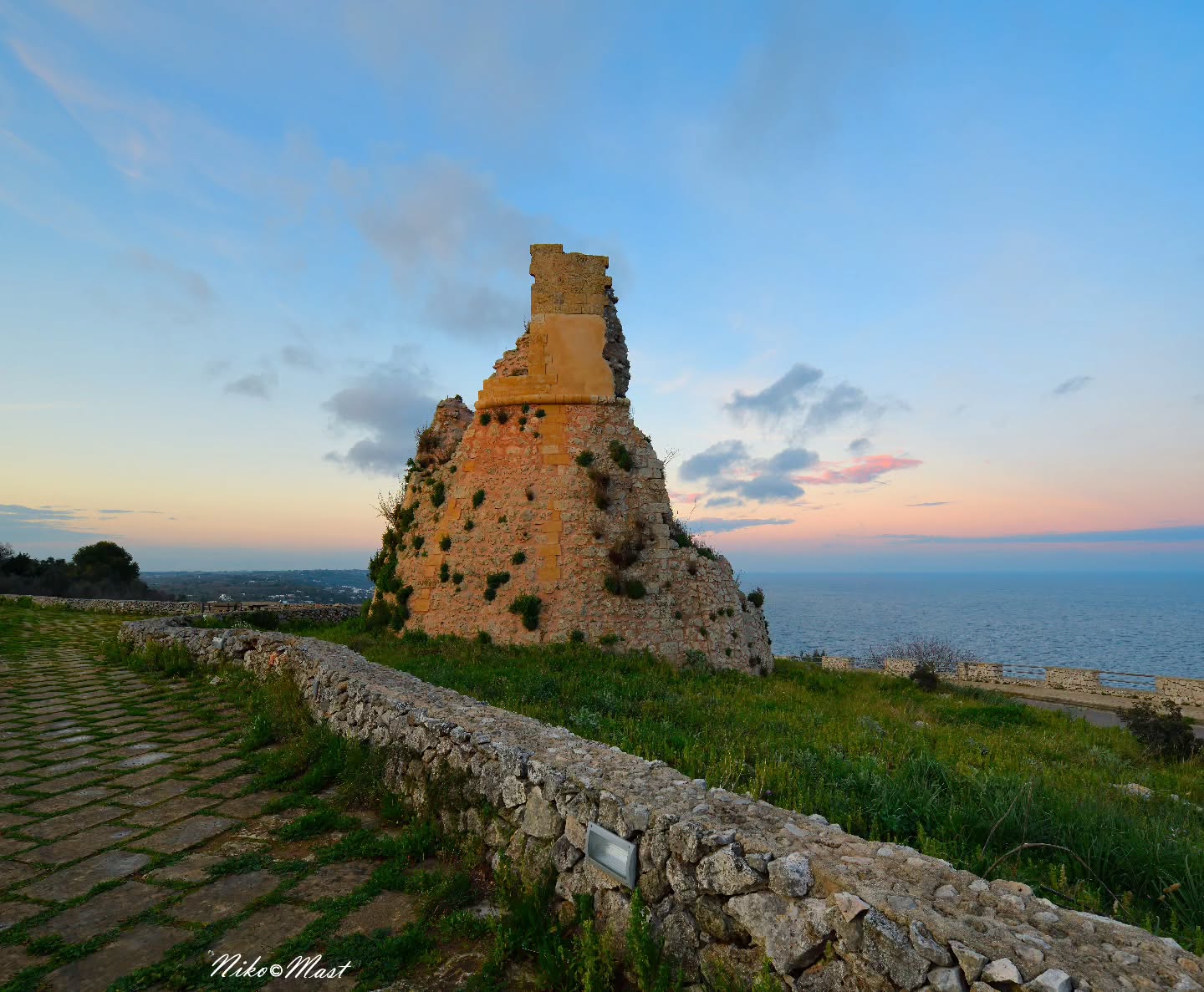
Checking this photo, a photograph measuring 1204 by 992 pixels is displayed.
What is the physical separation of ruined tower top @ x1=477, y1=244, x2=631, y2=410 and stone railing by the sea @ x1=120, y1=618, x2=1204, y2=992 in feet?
34.2

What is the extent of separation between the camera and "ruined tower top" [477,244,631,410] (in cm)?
1476

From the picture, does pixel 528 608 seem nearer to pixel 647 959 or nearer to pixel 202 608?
pixel 647 959

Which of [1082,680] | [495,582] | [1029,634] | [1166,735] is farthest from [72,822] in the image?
[1029,634]

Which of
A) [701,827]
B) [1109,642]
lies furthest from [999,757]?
[1109,642]

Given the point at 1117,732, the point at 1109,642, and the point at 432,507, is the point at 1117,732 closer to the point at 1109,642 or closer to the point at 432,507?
the point at 432,507

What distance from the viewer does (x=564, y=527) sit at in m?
14.0

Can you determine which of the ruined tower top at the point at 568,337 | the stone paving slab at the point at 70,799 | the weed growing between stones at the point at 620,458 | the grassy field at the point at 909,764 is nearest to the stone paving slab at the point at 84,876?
the stone paving slab at the point at 70,799

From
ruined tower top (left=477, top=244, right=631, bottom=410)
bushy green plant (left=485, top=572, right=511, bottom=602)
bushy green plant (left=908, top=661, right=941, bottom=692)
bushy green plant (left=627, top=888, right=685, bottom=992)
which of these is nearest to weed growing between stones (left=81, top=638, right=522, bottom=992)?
bushy green plant (left=627, top=888, right=685, bottom=992)

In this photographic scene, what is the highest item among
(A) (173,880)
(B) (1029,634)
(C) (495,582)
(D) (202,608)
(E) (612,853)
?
(C) (495,582)

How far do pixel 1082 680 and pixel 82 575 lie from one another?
57.4 metres

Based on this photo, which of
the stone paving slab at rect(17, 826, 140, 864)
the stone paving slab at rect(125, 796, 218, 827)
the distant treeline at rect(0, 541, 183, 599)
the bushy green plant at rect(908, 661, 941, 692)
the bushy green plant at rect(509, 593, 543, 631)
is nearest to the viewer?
the stone paving slab at rect(17, 826, 140, 864)

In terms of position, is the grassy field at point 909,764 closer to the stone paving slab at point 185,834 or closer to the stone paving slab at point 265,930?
the stone paving slab at point 265,930

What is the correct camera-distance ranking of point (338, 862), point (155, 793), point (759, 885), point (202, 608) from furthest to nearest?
point (202, 608) → point (155, 793) → point (338, 862) → point (759, 885)

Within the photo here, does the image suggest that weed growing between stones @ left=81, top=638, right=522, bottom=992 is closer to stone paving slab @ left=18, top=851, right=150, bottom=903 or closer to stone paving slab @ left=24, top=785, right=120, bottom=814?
stone paving slab @ left=18, top=851, right=150, bottom=903
